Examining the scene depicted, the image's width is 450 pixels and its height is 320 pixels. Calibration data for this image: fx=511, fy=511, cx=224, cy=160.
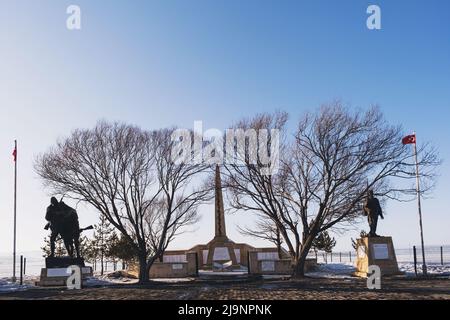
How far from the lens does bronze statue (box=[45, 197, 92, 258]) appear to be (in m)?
27.4

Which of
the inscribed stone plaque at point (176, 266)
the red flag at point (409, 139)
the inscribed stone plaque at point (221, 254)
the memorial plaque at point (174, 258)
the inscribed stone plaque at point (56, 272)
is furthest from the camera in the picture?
the inscribed stone plaque at point (221, 254)

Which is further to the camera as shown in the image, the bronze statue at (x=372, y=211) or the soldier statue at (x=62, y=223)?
the soldier statue at (x=62, y=223)

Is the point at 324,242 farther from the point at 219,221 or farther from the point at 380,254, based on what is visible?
the point at 380,254

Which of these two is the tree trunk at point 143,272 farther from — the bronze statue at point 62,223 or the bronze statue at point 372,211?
the bronze statue at point 372,211

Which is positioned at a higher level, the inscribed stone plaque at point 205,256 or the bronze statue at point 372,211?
the bronze statue at point 372,211

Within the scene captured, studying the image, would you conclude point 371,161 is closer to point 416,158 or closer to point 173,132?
point 416,158

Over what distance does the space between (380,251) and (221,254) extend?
20259mm

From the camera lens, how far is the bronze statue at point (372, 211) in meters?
26.0

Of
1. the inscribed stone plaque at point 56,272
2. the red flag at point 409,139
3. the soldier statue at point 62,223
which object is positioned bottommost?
the inscribed stone plaque at point 56,272

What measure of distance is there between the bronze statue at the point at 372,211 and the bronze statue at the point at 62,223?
1562cm

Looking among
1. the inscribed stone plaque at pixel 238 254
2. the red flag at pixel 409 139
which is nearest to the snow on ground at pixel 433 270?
the red flag at pixel 409 139

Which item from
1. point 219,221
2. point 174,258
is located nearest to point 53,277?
point 174,258
